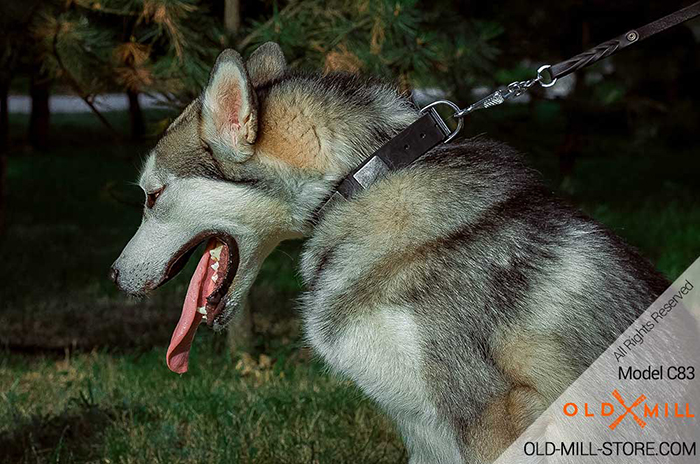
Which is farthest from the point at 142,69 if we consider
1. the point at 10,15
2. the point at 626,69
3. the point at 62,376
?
the point at 626,69

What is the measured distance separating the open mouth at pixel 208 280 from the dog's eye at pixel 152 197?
0.62ft

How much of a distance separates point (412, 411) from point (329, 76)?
43.6 inches

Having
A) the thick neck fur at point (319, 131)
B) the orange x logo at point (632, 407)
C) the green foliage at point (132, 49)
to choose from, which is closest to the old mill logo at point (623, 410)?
the orange x logo at point (632, 407)

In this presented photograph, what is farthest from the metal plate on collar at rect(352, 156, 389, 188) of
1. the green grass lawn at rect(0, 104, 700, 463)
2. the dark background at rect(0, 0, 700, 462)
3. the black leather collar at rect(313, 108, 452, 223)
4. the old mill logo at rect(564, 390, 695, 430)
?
the green grass lawn at rect(0, 104, 700, 463)

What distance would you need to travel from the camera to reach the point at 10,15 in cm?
552

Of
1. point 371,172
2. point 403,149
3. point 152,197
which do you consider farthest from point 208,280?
point 403,149

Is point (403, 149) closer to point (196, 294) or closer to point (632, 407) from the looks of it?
point (196, 294)

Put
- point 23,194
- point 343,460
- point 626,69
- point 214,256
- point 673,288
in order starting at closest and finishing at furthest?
point 673,288 → point 214,256 → point 343,460 → point 23,194 → point 626,69

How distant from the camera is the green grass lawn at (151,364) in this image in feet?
12.6

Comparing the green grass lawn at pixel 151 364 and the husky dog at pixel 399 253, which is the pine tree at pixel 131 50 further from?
the husky dog at pixel 399 253

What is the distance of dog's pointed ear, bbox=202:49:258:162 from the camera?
2.70 meters

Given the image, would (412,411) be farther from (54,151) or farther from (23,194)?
(54,151)

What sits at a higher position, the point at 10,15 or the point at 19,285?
the point at 10,15

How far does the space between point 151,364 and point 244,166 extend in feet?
8.25
